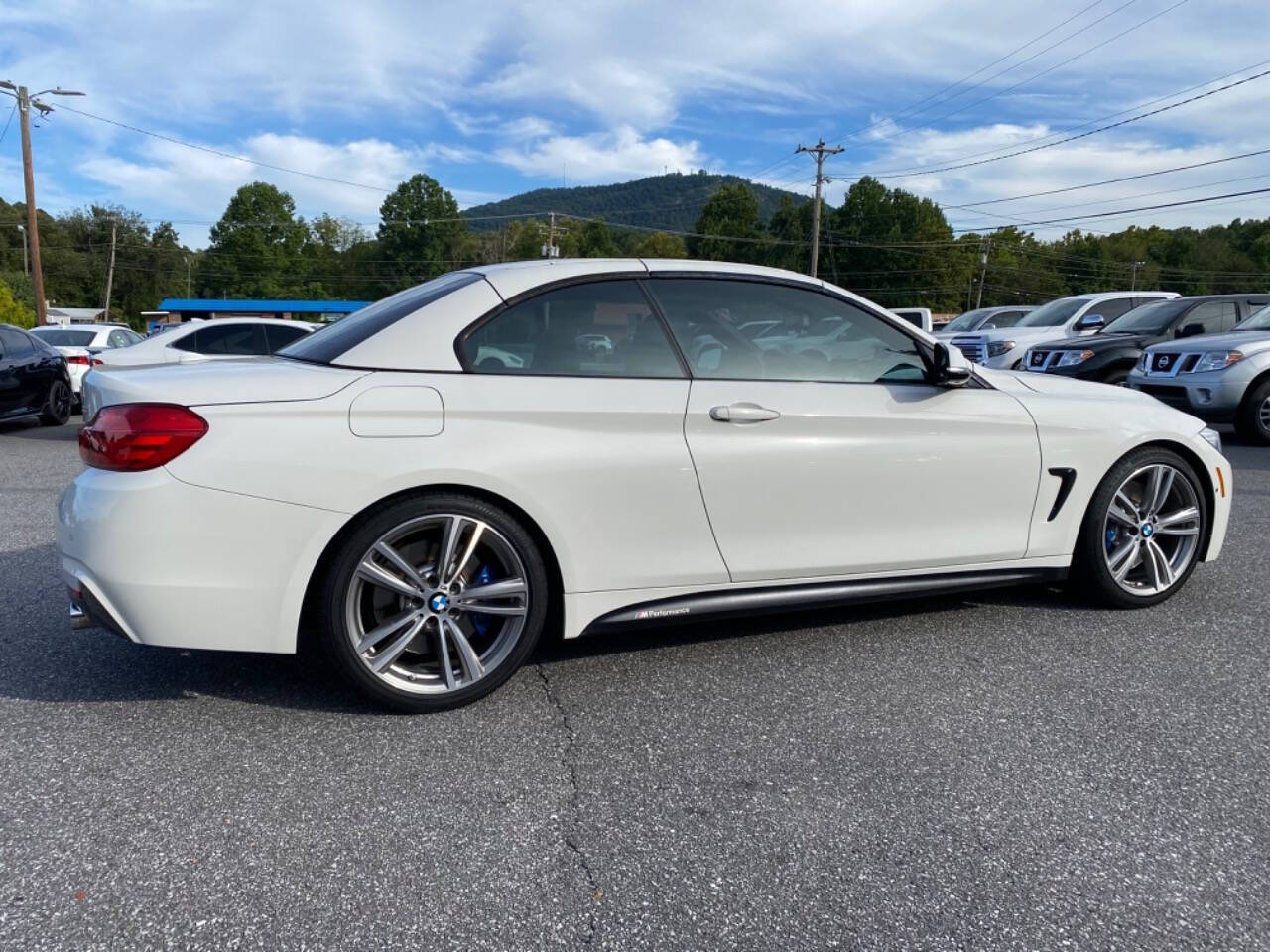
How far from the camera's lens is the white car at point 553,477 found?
286 cm

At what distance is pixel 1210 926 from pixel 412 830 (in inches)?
74.6

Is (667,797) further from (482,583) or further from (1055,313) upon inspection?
(1055,313)

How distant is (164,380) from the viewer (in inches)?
118

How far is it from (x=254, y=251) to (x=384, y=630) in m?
102

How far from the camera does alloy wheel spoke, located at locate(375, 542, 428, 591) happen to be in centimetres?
300

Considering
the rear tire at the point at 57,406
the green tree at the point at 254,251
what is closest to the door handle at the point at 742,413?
the rear tire at the point at 57,406

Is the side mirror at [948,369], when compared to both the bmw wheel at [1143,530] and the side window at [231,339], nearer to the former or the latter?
the bmw wheel at [1143,530]

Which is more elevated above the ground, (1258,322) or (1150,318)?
(1150,318)

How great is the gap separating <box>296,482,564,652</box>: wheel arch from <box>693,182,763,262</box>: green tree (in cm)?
8766

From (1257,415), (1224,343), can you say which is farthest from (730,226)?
(1257,415)

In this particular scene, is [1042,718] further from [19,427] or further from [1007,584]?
[19,427]

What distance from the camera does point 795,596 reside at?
3535 millimetres

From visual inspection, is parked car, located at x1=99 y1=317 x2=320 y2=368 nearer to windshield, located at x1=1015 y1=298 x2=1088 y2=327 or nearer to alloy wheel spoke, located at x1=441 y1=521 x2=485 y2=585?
alloy wheel spoke, located at x1=441 y1=521 x2=485 y2=585

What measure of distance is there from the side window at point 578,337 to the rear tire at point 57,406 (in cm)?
1096
